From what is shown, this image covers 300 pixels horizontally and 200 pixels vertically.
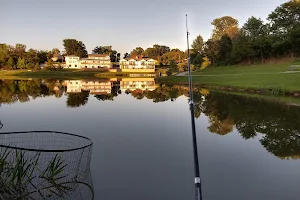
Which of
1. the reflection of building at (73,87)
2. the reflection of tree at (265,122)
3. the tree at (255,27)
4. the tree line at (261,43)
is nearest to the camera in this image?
the reflection of tree at (265,122)

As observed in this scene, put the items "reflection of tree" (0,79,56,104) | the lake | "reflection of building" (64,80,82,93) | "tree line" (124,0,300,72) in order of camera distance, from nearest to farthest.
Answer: the lake < "reflection of tree" (0,79,56,104) < "reflection of building" (64,80,82,93) < "tree line" (124,0,300,72)

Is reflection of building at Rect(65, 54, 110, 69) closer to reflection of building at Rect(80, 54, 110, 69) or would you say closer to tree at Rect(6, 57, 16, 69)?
reflection of building at Rect(80, 54, 110, 69)

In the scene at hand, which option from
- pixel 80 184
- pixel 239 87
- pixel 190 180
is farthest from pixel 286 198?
pixel 239 87

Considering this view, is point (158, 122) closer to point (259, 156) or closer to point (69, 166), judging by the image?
point (259, 156)

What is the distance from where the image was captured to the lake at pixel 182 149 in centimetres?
805

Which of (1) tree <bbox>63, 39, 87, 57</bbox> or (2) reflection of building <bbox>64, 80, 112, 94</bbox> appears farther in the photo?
(1) tree <bbox>63, 39, 87, 57</bbox>

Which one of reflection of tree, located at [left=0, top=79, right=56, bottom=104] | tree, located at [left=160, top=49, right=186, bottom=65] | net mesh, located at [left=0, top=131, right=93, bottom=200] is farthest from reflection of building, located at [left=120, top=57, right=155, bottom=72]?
net mesh, located at [left=0, top=131, right=93, bottom=200]

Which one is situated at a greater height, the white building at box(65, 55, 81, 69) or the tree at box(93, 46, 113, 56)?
the tree at box(93, 46, 113, 56)

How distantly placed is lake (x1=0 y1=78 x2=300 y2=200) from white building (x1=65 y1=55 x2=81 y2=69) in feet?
360

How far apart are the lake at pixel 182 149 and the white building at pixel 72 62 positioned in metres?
110

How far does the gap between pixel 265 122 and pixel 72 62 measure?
120110 mm

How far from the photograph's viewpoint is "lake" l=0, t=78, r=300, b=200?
8.05 meters

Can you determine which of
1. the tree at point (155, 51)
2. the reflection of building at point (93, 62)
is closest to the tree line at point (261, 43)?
the reflection of building at point (93, 62)

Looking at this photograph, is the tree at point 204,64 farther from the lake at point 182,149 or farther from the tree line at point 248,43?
the lake at point 182,149
